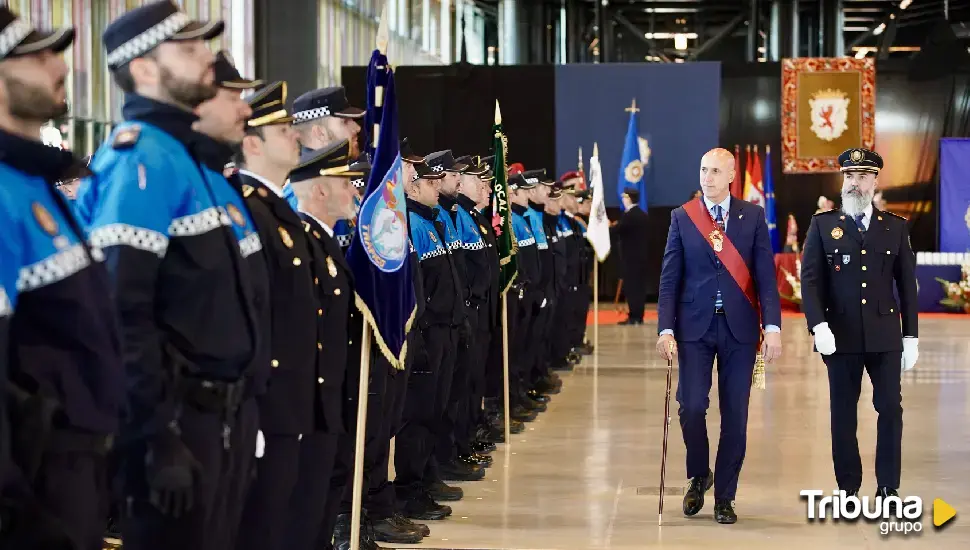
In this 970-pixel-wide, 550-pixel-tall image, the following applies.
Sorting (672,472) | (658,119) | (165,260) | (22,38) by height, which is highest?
(658,119)

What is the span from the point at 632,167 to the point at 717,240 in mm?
13760

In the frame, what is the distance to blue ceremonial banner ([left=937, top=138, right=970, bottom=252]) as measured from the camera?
20797 millimetres

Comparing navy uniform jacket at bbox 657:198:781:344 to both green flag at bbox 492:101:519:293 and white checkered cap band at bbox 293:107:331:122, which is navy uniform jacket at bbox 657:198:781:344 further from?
green flag at bbox 492:101:519:293

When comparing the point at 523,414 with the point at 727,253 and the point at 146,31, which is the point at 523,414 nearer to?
the point at 727,253

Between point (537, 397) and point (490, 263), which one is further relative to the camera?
point (537, 397)

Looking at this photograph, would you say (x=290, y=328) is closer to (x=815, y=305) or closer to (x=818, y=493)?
(x=815, y=305)

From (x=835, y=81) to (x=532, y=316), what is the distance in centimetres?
1214

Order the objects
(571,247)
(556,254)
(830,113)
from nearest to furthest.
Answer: (556,254) → (571,247) → (830,113)

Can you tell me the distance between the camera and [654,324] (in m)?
17.7

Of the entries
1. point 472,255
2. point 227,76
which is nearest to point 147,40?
point 227,76

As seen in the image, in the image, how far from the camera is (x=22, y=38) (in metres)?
2.49

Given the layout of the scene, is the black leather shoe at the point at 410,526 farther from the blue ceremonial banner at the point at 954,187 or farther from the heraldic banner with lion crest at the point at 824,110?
the blue ceremonial banner at the point at 954,187

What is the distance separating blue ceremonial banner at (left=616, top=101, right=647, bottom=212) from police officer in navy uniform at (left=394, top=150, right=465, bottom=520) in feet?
43.5

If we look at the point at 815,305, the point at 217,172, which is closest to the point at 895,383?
the point at 815,305
